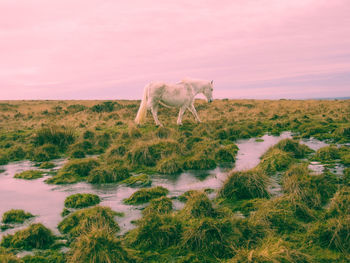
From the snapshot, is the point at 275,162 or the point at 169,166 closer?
the point at 275,162

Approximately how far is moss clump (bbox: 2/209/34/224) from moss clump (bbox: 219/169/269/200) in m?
4.19

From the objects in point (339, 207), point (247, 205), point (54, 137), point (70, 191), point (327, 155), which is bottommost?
point (70, 191)

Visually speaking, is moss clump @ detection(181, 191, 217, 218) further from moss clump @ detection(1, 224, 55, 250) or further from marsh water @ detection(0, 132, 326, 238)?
moss clump @ detection(1, 224, 55, 250)

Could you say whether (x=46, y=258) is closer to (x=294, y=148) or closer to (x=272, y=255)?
(x=272, y=255)

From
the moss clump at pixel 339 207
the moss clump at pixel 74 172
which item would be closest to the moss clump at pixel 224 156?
the moss clump at pixel 74 172

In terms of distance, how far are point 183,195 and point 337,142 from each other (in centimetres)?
891

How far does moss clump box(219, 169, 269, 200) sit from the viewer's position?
6434 millimetres

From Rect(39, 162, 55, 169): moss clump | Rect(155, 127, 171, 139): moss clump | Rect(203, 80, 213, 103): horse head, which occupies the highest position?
Rect(203, 80, 213, 103): horse head

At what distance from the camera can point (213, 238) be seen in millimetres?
4398

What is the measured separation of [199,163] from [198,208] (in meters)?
4.04

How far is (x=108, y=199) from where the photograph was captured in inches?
265

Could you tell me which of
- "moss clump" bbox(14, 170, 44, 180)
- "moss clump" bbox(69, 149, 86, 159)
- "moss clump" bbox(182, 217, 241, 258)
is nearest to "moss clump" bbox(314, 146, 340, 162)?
"moss clump" bbox(182, 217, 241, 258)

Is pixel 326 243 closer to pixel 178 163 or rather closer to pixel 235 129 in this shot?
pixel 178 163

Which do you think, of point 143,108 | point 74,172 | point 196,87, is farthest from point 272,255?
point 196,87
